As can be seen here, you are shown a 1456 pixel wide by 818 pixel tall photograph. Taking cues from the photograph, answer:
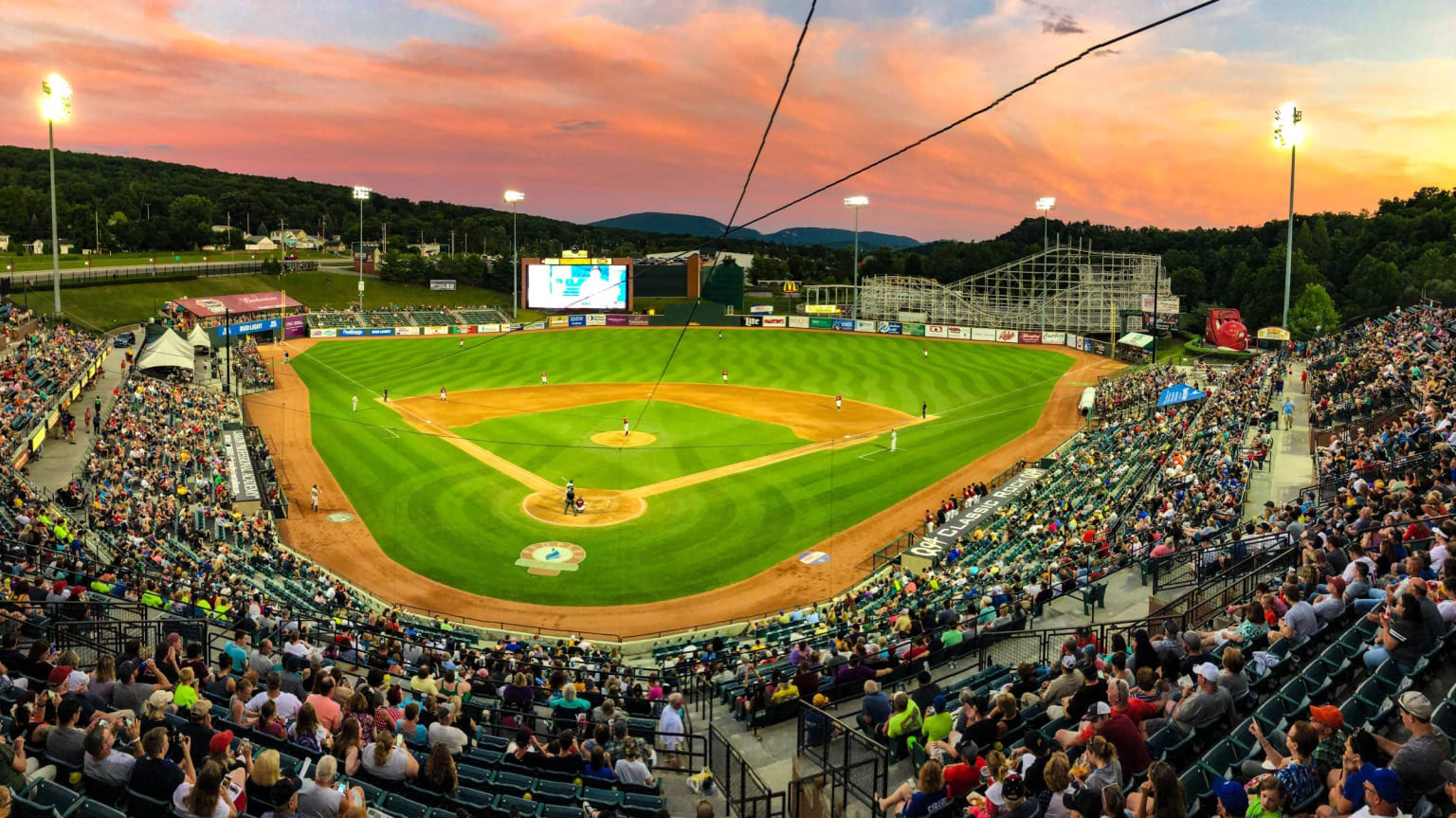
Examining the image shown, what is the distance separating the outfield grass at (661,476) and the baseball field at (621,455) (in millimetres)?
119

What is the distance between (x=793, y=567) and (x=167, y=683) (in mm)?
19613

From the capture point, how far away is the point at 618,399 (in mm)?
54000

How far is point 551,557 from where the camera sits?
92.3ft

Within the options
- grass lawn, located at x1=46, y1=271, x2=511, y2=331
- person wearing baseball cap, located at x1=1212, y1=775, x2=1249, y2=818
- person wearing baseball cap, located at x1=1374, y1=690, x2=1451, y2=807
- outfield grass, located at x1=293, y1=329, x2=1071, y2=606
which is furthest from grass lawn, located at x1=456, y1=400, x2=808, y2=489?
grass lawn, located at x1=46, y1=271, x2=511, y2=331

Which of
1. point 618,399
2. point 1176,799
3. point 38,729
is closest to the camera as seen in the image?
point 1176,799

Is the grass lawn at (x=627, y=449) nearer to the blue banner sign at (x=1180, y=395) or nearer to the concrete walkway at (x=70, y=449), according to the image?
the concrete walkway at (x=70, y=449)

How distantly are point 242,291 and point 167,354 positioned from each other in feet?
191

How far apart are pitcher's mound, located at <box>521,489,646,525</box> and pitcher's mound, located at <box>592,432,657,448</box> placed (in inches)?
294

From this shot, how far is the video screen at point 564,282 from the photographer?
280ft

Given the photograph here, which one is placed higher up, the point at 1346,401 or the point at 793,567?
the point at 1346,401

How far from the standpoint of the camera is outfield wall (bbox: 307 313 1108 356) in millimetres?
79000

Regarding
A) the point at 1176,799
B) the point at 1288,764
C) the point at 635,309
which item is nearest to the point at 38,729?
the point at 1176,799

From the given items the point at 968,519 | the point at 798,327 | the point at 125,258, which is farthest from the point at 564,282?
the point at 968,519

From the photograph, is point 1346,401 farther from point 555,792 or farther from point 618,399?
point 618,399
